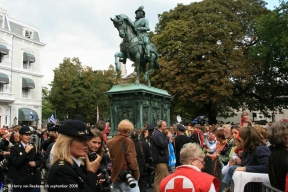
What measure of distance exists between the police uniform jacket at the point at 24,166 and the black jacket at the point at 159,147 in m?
3.30

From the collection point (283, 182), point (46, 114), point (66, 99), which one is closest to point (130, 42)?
point (283, 182)

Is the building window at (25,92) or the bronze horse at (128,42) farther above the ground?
the building window at (25,92)

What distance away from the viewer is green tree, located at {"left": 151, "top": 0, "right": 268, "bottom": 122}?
3328 centimetres

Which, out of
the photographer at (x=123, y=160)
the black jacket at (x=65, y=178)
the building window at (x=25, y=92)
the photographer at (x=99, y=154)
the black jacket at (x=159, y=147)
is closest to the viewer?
the black jacket at (x=65, y=178)

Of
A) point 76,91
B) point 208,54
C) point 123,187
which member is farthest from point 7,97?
point 123,187

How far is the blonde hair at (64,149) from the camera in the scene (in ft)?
10.3

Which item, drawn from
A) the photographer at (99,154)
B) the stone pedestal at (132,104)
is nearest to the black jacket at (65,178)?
the photographer at (99,154)

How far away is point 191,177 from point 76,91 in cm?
5219

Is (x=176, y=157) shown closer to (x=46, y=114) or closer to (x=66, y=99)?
(x=66, y=99)

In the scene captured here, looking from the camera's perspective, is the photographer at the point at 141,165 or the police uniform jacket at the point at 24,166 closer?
the police uniform jacket at the point at 24,166

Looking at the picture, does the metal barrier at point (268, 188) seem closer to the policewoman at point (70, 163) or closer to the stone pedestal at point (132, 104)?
the policewoman at point (70, 163)

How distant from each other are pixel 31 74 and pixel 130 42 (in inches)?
1608

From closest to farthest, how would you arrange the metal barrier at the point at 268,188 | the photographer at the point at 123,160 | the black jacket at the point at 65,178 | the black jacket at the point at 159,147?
the black jacket at the point at 65,178 < the metal barrier at the point at 268,188 < the photographer at the point at 123,160 < the black jacket at the point at 159,147

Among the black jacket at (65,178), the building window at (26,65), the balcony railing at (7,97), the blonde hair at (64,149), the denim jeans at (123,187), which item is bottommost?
the denim jeans at (123,187)
